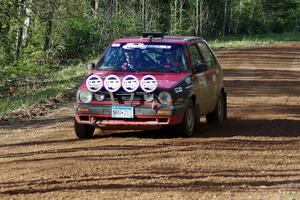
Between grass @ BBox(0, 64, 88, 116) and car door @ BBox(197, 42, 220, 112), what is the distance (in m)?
4.49

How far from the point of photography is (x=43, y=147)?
10.1 metres

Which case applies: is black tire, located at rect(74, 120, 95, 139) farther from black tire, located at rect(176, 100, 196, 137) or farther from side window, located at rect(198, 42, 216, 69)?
side window, located at rect(198, 42, 216, 69)

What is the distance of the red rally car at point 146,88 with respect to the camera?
34.0 ft

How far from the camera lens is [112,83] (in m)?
10.5

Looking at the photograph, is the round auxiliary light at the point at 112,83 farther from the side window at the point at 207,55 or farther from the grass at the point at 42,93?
the grass at the point at 42,93

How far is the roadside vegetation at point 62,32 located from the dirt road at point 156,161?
4083 millimetres

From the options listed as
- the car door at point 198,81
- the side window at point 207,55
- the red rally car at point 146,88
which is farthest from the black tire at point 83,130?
the side window at point 207,55

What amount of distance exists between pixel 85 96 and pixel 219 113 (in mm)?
3142

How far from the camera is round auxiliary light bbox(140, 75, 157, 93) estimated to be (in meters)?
10.4

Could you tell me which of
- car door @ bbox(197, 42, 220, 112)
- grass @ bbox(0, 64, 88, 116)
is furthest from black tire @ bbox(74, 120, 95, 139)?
grass @ bbox(0, 64, 88, 116)

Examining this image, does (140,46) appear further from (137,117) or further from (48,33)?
(48,33)

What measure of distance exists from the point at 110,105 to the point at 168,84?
0.92 meters

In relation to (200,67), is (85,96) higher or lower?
lower

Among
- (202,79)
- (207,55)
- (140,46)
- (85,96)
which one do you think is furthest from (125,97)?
(207,55)
